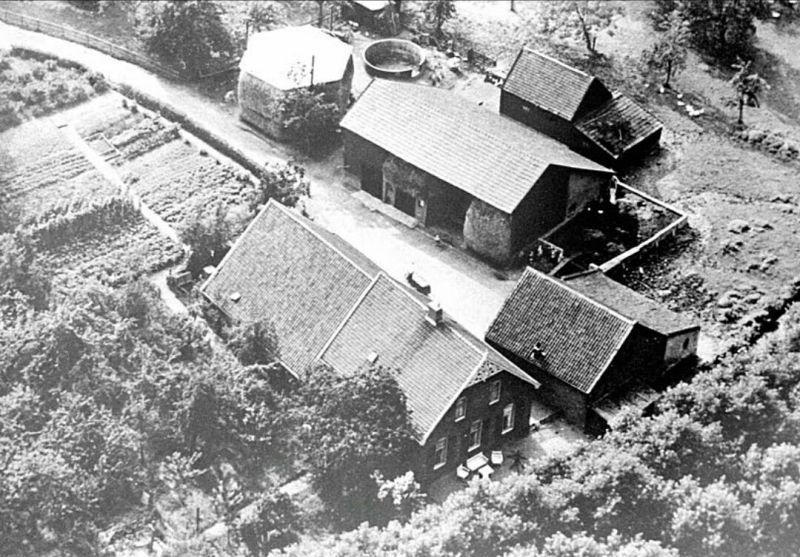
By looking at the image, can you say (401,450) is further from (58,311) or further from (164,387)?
(58,311)

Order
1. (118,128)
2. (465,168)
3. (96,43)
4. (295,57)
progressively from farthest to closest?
(96,43) → (295,57) → (118,128) → (465,168)

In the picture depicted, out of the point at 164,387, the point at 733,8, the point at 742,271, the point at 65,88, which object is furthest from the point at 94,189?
the point at 733,8

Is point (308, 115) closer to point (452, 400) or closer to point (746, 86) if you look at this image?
point (746, 86)

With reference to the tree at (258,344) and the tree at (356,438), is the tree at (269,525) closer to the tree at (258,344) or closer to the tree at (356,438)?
the tree at (356,438)

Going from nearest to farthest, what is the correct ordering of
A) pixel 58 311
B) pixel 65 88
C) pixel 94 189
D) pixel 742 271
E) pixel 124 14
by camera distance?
pixel 58 311 < pixel 742 271 < pixel 94 189 < pixel 65 88 < pixel 124 14

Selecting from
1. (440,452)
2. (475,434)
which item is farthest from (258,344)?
(475,434)

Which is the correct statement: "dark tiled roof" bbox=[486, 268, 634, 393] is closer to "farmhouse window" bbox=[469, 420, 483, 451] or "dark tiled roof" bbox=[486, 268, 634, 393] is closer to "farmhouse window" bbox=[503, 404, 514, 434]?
"farmhouse window" bbox=[503, 404, 514, 434]

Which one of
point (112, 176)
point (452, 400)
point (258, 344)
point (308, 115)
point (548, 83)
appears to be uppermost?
point (548, 83)

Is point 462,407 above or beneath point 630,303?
beneath

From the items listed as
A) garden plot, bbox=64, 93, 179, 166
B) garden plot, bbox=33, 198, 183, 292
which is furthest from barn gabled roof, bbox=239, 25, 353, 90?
garden plot, bbox=33, 198, 183, 292
